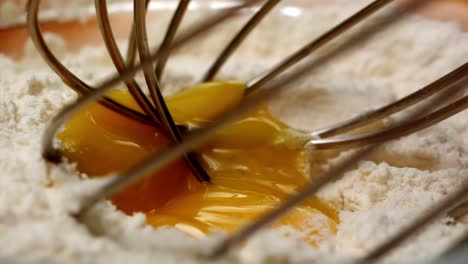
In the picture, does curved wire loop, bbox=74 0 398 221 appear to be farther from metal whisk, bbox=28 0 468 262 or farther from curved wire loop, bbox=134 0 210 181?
curved wire loop, bbox=134 0 210 181

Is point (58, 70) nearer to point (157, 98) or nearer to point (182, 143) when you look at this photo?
point (157, 98)

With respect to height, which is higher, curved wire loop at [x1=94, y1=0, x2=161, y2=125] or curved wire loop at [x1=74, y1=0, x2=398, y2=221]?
curved wire loop at [x1=94, y1=0, x2=161, y2=125]

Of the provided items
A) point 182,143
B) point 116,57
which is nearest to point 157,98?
Result: point 116,57

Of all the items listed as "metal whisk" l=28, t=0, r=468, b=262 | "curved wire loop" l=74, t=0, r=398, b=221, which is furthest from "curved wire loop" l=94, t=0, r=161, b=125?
"curved wire loop" l=74, t=0, r=398, b=221

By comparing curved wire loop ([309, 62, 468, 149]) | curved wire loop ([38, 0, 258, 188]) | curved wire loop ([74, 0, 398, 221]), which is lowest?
curved wire loop ([74, 0, 398, 221])

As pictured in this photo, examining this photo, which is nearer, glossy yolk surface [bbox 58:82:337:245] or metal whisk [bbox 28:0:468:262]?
metal whisk [bbox 28:0:468:262]
